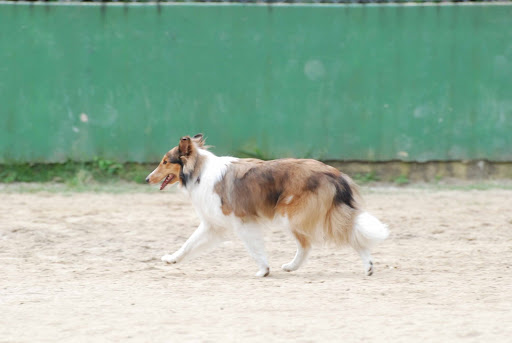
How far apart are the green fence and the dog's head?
5357 mm

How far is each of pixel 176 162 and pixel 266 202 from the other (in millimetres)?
881

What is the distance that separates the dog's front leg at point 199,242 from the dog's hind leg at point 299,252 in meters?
0.66

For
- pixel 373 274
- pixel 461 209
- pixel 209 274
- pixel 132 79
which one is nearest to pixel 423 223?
pixel 461 209

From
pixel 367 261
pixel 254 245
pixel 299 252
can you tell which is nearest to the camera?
pixel 367 261

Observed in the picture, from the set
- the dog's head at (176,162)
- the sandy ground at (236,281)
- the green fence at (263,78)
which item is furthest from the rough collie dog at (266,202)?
the green fence at (263,78)

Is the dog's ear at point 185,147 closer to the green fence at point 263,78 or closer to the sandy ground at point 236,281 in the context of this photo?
the sandy ground at point 236,281

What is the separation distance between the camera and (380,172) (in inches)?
496

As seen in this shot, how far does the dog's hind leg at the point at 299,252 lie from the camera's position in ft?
22.9

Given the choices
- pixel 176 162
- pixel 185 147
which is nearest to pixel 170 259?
pixel 176 162

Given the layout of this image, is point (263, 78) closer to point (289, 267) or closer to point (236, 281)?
point (289, 267)

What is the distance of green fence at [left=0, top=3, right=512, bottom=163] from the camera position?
41.0ft

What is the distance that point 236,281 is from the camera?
22.1 feet

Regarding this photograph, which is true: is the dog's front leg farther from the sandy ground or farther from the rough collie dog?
the sandy ground

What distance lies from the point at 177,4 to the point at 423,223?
5.51m
